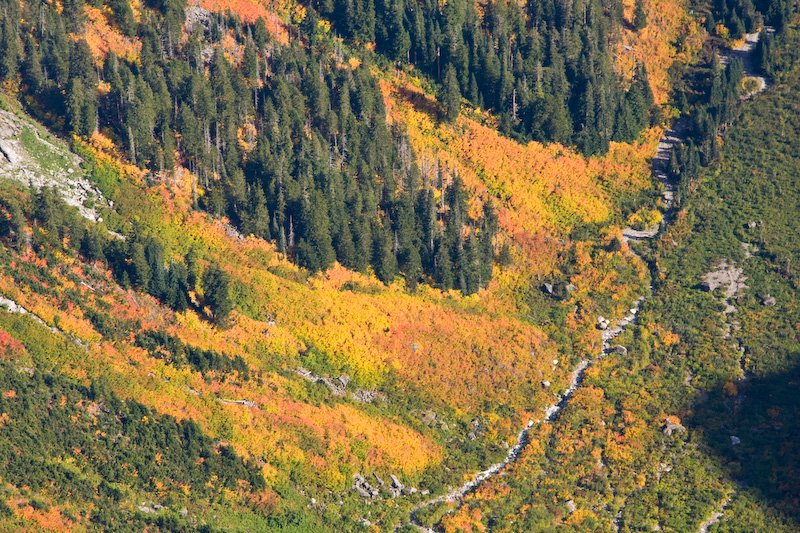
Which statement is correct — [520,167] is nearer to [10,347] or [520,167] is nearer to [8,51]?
[8,51]

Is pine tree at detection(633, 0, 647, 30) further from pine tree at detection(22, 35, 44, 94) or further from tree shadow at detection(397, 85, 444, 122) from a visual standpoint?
pine tree at detection(22, 35, 44, 94)

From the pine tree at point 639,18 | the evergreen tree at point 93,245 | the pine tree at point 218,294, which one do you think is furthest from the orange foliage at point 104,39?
the pine tree at point 639,18

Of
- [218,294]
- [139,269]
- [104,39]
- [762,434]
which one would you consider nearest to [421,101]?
[104,39]

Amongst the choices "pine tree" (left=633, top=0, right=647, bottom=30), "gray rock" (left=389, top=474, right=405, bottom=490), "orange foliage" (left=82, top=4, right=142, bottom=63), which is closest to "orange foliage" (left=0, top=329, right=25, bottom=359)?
"gray rock" (left=389, top=474, right=405, bottom=490)

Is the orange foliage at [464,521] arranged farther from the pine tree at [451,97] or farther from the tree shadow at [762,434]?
the pine tree at [451,97]

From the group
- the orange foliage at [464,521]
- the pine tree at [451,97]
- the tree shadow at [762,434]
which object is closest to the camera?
the orange foliage at [464,521]
